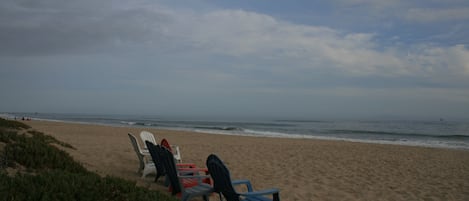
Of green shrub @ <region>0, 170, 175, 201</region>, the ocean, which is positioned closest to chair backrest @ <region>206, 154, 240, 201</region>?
green shrub @ <region>0, 170, 175, 201</region>

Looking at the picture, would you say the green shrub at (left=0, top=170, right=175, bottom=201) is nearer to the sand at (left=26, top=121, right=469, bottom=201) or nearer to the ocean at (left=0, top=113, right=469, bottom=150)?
the sand at (left=26, top=121, right=469, bottom=201)

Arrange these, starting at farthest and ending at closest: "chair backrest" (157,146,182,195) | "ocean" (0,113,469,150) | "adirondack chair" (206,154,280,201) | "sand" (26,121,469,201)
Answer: "ocean" (0,113,469,150) < "sand" (26,121,469,201) < "chair backrest" (157,146,182,195) < "adirondack chair" (206,154,280,201)

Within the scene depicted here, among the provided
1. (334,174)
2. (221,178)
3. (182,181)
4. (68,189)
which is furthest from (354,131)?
(68,189)

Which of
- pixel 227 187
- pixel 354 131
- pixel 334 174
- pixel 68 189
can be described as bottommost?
pixel 334 174

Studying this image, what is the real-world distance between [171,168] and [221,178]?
1315 mm

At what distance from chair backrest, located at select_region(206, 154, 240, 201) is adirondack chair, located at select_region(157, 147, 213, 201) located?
15.3 inches

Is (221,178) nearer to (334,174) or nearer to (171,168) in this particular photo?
(171,168)

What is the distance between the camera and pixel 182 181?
5.33 metres

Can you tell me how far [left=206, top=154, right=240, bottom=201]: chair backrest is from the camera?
13.7ft

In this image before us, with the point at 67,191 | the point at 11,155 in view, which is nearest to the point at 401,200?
the point at 67,191

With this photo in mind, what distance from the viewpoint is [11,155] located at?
469cm

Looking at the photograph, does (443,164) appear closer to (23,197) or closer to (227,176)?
(227,176)

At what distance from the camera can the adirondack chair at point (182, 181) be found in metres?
4.84

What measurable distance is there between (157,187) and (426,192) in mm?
4906
